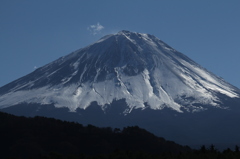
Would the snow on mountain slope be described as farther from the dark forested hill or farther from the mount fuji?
the dark forested hill

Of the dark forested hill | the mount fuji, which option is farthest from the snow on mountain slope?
the dark forested hill

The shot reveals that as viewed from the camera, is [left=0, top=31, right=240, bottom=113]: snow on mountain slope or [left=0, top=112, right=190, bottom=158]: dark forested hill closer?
[left=0, top=112, right=190, bottom=158]: dark forested hill

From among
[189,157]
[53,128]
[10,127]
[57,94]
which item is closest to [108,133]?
[53,128]

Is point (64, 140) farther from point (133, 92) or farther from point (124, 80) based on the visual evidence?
point (124, 80)

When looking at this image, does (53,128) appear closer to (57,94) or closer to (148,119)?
(148,119)

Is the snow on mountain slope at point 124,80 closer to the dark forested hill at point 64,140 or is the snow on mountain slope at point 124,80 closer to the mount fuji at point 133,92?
the mount fuji at point 133,92

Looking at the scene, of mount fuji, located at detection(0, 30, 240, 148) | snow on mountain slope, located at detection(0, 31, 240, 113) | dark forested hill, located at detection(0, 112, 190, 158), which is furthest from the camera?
snow on mountain slope, located at detection(0, 31, 240, 113)
